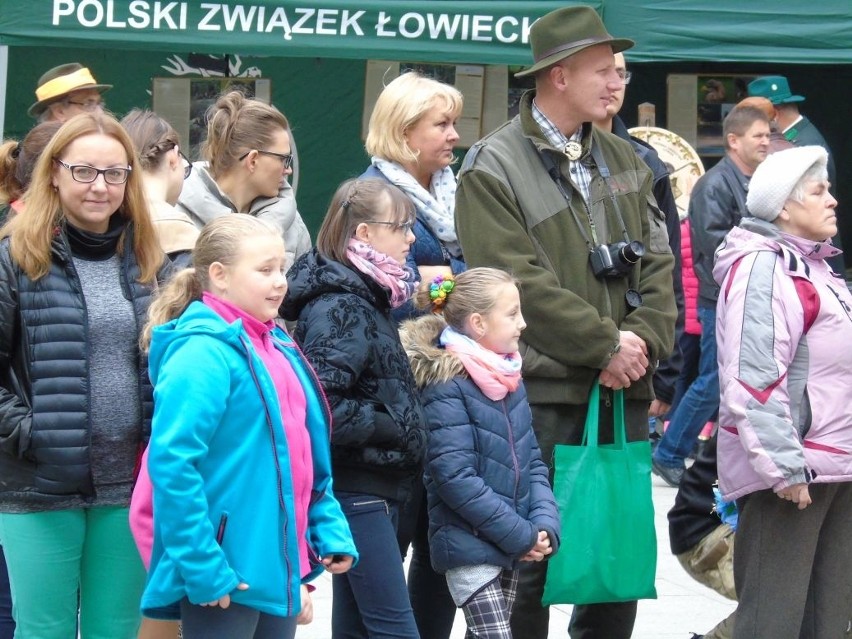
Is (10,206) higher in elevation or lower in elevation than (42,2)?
lower

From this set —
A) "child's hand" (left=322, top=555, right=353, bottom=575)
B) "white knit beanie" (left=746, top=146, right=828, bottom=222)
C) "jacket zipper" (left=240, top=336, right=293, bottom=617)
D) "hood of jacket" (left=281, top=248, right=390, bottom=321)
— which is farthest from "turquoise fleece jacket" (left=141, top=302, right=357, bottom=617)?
"white knit beanie" (left=746, top=146, right=828, bottom=222)

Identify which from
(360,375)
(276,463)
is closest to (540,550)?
(360,375)

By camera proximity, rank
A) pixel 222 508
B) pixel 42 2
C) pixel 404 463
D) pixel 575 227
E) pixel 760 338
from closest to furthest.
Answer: pixel 222 508 → pixel 404 463 → pixel 760 338 → pixel 575 227 → pixel 42 2

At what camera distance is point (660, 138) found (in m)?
9.13

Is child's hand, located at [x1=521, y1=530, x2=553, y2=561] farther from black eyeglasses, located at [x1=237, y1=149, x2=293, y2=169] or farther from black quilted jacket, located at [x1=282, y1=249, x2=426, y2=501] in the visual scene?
black eyeglasses, located at [x1=237, y1=149, x2=293, y2=169]

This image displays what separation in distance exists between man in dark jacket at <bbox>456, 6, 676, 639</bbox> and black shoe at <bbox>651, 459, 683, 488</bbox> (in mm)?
3443

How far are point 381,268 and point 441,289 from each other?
0.33 metres

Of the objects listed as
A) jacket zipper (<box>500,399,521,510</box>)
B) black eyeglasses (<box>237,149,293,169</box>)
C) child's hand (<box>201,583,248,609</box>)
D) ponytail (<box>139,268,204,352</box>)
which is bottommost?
child's hand (<box>201,583,248,609</box>)

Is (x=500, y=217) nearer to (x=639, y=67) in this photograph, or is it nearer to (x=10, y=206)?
(x=10, y=206)

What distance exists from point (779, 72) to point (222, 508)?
25.7 feet

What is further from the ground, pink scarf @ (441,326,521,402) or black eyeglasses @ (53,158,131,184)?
black eyeglasses @ (53,158,131,184)

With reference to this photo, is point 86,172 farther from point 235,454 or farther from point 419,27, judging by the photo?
point 419,27

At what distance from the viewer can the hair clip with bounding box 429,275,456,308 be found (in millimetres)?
4121

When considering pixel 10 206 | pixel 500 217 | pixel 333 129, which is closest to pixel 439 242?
pixel 500 217
